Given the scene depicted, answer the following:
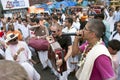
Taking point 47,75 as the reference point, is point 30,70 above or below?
above

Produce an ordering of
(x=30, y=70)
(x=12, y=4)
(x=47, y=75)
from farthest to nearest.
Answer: (x=12, y=4)
(x=47, y=75)
(x=30, y=70)

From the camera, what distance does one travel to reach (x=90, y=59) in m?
3.45

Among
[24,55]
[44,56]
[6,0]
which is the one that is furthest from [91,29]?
[6,0]

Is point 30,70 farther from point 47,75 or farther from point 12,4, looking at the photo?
point 12,4

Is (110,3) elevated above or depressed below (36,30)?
below

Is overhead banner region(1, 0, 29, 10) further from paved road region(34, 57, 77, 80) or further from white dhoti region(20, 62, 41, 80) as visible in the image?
white dhoti region(20, 62, 41, 80)

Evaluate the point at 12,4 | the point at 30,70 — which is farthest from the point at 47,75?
the point at 12,4

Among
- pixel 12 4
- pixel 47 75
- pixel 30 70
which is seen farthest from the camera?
pixel 12 4

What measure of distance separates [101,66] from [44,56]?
6277mm

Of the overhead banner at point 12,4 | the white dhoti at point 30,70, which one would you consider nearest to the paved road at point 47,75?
the white dhoti at point 30,70

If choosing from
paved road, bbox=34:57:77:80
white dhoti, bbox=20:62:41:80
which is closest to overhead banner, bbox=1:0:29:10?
paved road, bbox=34:57:77:80

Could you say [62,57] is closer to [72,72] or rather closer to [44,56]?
[72,72]

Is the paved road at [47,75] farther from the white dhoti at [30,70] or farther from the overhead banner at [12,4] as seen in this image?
the overhead banner at [12,4]

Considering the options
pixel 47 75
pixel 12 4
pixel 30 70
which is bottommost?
pixel 12 4
